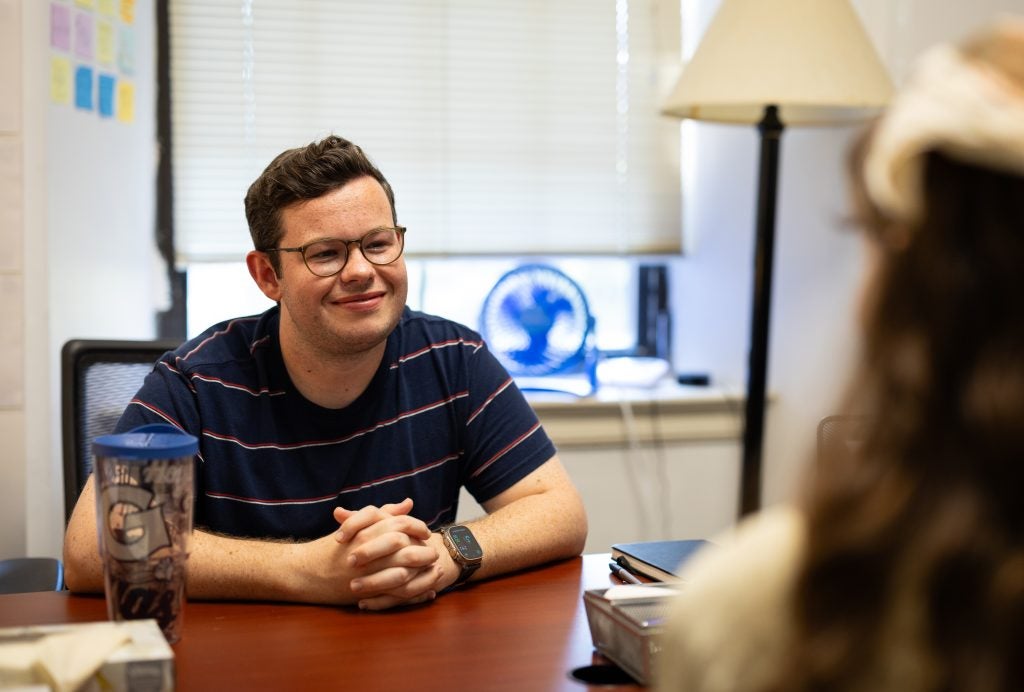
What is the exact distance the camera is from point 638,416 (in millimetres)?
3107

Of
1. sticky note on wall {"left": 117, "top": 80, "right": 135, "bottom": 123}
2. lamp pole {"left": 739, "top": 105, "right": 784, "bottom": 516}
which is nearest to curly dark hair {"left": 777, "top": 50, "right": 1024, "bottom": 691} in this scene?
lamp pole {"left": 739, "top": 105, "right": 784, "bottom": 516}

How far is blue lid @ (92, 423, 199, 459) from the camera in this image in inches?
48.6

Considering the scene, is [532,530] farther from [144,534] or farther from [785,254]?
[785,254]

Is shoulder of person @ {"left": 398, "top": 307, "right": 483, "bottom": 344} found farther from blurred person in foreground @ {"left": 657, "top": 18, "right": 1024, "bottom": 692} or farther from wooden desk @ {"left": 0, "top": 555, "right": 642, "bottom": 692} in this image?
blurred person in foreground @ {"left": 657, "top": 18, "right": 1024, "bottom": 692}

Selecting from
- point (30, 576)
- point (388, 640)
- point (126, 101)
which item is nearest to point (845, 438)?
point (388, 640)

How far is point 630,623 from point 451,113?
7.54 ft

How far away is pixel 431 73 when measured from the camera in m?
3.21

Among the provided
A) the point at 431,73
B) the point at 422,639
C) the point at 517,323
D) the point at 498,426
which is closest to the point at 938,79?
the point at 422,639

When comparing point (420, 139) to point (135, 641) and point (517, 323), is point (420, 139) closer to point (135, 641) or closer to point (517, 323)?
point (517, 323)

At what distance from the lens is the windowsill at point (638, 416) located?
9.96 feet

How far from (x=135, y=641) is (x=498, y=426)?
93 cm

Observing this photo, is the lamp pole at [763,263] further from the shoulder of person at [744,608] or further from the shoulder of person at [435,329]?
the shoulder of person at [744,608]

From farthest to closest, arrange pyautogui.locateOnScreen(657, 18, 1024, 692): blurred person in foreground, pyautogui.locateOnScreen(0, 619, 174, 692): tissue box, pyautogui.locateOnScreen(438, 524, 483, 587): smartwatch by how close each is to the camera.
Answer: pyautogui.locateOnScreen(438, 524, 483, 587): smartwatch
pyautogui.locateOnScreen(0, 619, 174, 692): tissue box
pyautogui.locateOnScreen(657, 18, 1024, 692): blurred person in foreground

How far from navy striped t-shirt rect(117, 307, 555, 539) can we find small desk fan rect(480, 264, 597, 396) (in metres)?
1.09
